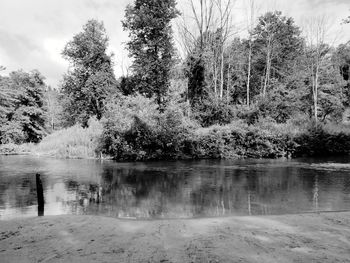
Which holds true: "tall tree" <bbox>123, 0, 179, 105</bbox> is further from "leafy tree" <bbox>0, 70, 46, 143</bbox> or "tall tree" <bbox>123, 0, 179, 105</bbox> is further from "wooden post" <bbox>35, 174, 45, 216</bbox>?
"wooden post" <bbox>35, 174, 45, 216</bbox>

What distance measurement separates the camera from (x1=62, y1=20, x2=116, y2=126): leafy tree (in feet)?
128

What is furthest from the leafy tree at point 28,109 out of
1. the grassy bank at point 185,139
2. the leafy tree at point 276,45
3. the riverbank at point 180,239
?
the riverbank at point 180,239

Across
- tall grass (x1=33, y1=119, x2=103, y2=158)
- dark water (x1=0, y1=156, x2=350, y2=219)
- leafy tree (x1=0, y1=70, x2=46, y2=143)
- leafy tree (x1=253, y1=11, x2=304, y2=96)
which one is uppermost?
leafy tree (x1=253, y1=11, x2=304, y2=96)

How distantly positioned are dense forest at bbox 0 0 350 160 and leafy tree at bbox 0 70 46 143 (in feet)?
0.44

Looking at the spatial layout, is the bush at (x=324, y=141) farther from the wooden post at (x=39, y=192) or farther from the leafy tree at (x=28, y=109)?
the leafy tree at (x=28, y=109)

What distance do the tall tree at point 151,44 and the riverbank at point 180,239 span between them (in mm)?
26566

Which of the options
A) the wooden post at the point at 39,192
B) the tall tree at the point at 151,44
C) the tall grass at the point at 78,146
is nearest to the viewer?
the wooden post at the point at 39,192

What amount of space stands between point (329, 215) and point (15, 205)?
9.76 m

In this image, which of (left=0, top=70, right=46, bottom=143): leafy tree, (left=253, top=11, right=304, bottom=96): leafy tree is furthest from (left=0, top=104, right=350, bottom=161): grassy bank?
(left=253, top=11, right=304, bottom=96): leafy tree

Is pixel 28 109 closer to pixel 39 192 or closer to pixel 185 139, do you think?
pixel 185 139

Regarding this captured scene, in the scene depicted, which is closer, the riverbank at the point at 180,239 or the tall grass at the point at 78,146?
the riverbank at the point at 180,239

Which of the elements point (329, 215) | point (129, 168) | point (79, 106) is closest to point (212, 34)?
point (79, 106)

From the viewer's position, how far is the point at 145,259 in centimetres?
541

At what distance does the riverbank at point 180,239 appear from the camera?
5504mm
